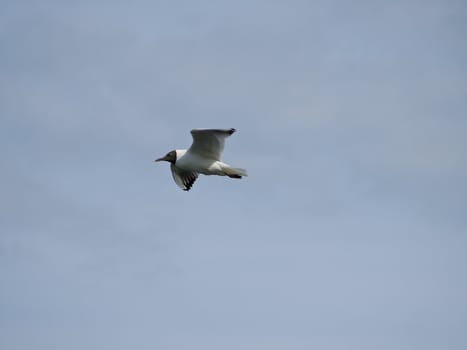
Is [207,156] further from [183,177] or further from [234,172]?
[183,177]

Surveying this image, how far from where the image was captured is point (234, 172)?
79.8 feet

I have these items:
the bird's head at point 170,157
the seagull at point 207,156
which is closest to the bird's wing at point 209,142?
the seagull at point 207,156

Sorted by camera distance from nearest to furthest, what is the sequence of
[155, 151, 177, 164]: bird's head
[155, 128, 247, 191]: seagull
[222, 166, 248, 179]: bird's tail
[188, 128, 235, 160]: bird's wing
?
[188, 128, 235, 160]: bird's wing
[155, 128, 247, 191]: seagull
[222, 166, 248, 179]: bird's tail
[155, 151, 177, 164]: bird's head

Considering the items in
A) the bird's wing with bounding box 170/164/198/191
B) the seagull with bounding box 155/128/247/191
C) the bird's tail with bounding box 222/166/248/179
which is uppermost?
the bird's wing with bounding box 170/164/198/191

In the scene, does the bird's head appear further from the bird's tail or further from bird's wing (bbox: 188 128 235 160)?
the bird's tail

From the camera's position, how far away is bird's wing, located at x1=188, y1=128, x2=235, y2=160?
23609mm

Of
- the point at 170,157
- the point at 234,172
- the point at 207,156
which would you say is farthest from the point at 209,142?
the point at 170,157

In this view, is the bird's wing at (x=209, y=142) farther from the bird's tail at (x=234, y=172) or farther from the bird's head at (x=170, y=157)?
the bird's head at (x=170, y=157)

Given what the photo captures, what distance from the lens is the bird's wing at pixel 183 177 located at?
87.5 ft

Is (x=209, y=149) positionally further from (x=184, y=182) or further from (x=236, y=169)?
(x=184, y=182)

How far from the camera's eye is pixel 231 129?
76.8 ft

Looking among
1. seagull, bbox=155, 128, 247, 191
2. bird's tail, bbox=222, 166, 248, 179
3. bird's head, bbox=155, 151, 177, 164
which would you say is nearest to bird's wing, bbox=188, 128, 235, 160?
seagull, bbox=155, 128, 247, 191

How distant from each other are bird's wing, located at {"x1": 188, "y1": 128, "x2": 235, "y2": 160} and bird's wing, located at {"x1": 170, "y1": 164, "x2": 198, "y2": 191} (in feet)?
6.43

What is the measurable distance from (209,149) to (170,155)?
6.76 ft
